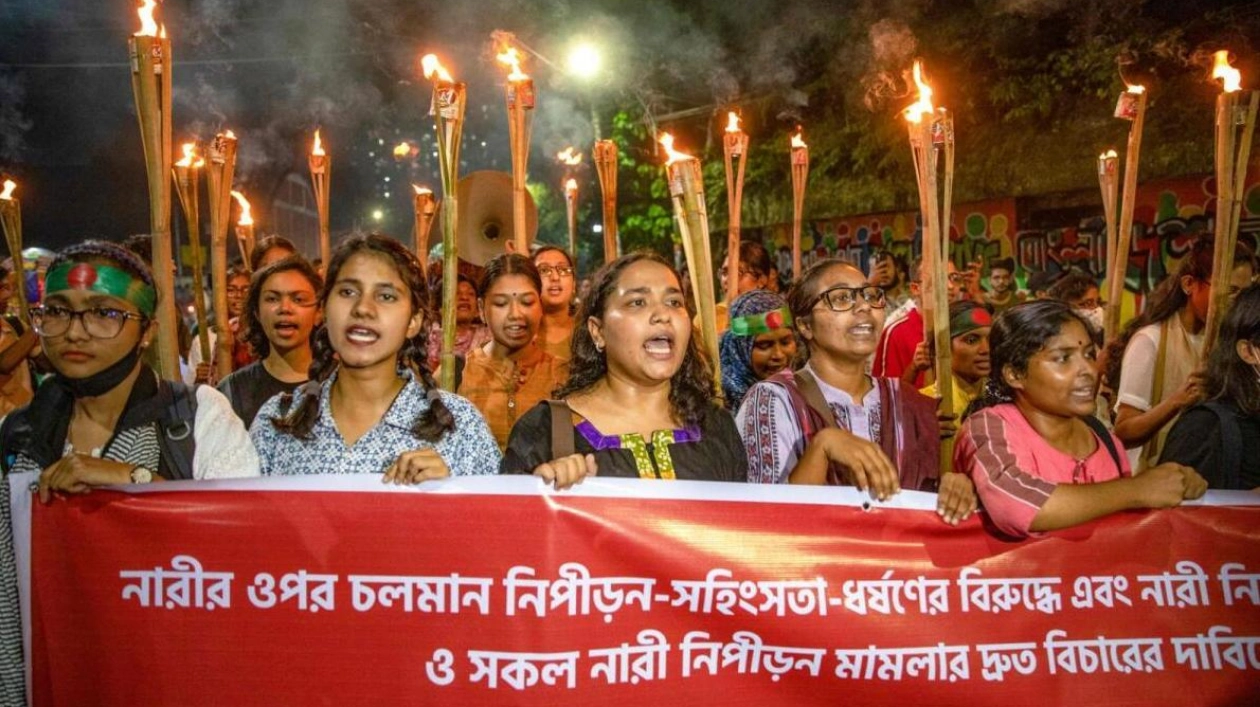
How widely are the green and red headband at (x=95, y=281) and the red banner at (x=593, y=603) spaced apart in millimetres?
593

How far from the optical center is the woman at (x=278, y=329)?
4215mm

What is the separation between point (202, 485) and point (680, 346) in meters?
1.44

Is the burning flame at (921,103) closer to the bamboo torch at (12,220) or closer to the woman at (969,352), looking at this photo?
the woman at (969,352)

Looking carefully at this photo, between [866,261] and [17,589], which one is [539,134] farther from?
[17,589]

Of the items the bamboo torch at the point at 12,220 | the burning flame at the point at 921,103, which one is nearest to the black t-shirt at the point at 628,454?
the burning flame at the point at 921,103

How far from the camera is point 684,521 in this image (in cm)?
261

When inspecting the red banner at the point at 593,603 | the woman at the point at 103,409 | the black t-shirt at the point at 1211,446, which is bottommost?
the red banner at the point at 593,603

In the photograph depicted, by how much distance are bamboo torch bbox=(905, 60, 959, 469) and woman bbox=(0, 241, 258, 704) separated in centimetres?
272

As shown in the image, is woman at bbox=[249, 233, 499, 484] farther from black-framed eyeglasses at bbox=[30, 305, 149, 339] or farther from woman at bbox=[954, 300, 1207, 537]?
woman at bbox=[954, 300, 1207, 537]

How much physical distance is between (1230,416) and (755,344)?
1.83m

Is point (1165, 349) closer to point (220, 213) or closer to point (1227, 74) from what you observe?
point (1227, 74)

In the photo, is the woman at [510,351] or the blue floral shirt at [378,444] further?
the woman at [510,351]

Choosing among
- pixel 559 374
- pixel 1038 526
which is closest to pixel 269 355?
pixel 559 374

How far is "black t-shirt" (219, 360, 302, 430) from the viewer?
161 inches
